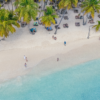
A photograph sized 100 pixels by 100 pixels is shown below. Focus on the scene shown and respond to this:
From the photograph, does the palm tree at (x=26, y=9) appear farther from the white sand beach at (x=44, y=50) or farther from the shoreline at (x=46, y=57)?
the shoreline at (x=46, y=57)

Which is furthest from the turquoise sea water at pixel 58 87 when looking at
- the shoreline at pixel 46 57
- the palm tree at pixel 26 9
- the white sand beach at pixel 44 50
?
the palm tree at pixel 26 9

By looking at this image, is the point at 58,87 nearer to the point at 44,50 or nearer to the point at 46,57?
the point at 46,57

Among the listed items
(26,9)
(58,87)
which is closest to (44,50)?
(58,87)

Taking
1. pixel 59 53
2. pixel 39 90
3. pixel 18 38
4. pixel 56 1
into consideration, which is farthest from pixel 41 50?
pixel 56 1

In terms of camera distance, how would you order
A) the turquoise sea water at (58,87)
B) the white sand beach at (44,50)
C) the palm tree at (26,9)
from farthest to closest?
1. the palm tree at (26,9)
2. the white sand beach at (44,50)
3. the turquoise sea water at (58,87)

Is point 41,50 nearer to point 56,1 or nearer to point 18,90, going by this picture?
point 18,90

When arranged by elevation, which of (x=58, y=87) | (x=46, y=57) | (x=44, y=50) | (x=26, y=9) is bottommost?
(x=58, y=87)
